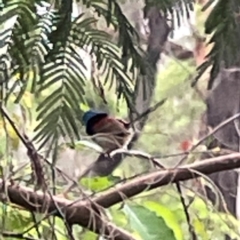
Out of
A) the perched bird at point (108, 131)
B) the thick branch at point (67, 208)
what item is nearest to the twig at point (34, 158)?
the thick branch at point (67, 208)

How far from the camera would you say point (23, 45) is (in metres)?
0.46

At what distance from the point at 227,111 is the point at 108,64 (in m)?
1.48

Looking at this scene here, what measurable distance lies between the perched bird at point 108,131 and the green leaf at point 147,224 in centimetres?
11

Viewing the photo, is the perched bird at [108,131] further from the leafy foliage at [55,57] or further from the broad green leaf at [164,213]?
the leafy foliage at [55,57]

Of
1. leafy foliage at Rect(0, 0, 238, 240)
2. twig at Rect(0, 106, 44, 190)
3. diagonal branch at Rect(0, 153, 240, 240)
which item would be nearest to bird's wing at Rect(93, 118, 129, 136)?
diagonal branch at Rect(0, 153, 240, 240)

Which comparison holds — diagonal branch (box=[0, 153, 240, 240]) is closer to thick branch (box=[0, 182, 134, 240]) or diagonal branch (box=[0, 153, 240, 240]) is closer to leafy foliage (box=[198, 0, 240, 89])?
thick branch (box=[0, 182, 134, 240])

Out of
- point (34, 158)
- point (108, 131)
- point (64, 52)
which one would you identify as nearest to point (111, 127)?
point (108, 131)

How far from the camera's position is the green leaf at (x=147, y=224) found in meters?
0.87

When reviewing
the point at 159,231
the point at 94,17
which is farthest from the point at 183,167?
the point at 94,17

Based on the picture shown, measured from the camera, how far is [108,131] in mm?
1060

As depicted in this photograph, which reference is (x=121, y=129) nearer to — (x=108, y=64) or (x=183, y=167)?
(x=183, y=167)

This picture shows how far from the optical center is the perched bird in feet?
3.16

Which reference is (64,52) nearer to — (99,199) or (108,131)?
(99,199)

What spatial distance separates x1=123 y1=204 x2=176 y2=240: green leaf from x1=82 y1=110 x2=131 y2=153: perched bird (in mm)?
109
